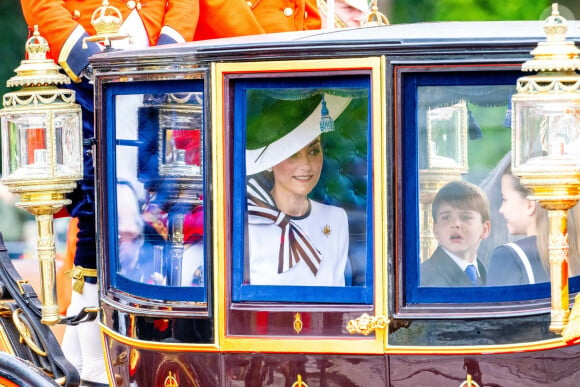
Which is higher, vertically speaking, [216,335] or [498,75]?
[498,75]

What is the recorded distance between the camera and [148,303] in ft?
12.3

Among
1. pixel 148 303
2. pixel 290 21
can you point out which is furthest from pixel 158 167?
pixel 290 21

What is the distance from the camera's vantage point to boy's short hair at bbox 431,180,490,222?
347 cm

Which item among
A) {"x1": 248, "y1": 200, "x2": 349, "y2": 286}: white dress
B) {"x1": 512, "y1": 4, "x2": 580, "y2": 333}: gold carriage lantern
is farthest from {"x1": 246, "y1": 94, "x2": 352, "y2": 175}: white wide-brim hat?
{"x1": 512, "y1": 4, "x2": 580, "y2": 333}: gold carriage lantern

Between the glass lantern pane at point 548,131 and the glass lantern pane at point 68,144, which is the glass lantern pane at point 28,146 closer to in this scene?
the glass lantern pane at point 68,144

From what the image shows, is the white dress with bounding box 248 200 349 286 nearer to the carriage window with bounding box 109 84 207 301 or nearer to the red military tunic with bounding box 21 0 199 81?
the carriage window with bounding box 109 84 207 301

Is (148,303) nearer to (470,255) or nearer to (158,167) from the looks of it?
(158,167)

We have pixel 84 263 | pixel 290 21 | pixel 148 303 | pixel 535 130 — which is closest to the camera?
pixel 535 130

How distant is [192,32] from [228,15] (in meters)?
0.26

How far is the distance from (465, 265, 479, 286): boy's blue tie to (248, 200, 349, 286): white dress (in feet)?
1.04

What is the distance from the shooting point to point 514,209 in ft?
11.5

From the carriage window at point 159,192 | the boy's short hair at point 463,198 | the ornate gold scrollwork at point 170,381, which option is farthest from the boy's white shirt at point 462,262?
the ornate gold scrollwork at point 170,381

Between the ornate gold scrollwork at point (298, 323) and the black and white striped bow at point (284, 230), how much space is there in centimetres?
13

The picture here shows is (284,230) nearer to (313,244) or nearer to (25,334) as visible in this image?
(313,244)
